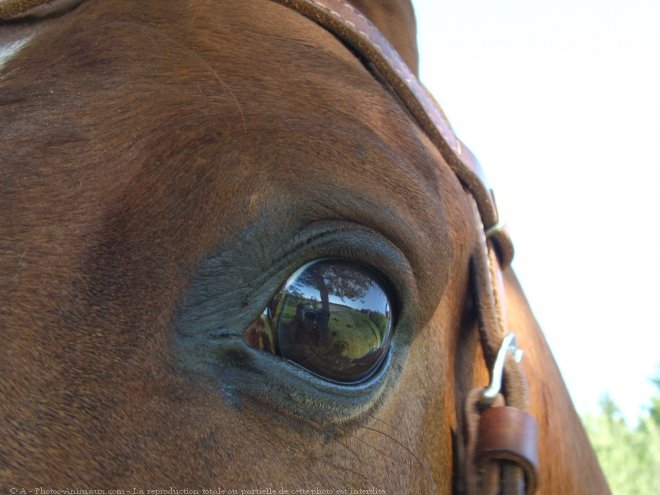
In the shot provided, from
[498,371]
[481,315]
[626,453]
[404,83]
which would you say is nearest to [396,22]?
[404,83]

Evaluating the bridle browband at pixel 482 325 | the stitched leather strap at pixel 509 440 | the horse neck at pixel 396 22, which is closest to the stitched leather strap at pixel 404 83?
the bridle browband at pixel 482 325

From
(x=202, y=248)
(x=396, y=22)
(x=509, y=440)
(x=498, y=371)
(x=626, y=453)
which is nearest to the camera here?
(x=202, y=248)

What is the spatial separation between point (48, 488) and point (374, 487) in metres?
0.59

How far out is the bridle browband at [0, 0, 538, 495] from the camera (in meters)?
1.63

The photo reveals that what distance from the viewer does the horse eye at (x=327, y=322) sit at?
1.34 metres

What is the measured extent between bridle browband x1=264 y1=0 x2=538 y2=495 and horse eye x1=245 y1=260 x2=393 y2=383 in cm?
40

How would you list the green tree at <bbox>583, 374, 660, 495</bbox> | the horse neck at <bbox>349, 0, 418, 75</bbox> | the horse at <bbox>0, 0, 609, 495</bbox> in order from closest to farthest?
the horse at <bbox>0, 0, 609, 495</bbox>
the horse neck at <bbox>349, 0, 418, 75</bbox>
the green tree at <bbox>583, 374, 660, 495</bbox>

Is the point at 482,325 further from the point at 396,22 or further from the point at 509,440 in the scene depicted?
the point at 396,22

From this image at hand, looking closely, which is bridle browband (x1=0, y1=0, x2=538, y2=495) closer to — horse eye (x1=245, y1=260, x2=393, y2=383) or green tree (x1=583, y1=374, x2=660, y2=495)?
horse eye (x1=245, y1=260, x2=393, y2=383)

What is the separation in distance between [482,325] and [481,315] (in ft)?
0.08

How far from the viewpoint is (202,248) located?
4.25 feet

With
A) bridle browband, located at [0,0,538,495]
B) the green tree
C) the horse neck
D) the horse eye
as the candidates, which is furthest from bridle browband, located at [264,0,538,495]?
the green tree

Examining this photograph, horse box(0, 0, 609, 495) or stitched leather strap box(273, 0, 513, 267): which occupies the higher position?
stitched leather strap box(273, 0, 513, 267)

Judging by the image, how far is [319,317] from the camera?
53.4 inches
